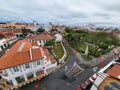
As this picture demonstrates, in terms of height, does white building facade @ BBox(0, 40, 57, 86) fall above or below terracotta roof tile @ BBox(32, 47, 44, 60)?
below

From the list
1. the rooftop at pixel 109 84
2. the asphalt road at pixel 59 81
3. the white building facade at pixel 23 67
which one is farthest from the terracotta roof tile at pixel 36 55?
the rooftop at pixel 109 84

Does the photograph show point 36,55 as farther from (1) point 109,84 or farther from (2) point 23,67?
(1) point 109,84

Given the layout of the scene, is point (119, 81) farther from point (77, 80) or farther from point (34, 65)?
point (34, 65)

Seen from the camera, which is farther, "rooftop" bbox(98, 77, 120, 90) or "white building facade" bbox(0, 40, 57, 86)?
"white building facade" bbox(0, 40, 57, 86)

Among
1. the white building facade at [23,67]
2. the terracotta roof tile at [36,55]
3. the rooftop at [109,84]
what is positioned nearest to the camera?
the rooftop at [109,84]

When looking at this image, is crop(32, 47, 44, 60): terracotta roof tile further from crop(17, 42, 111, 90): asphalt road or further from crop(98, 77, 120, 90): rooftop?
crop(98, 77, 120, 90): rooftop

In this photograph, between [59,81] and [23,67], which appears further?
[59,81]

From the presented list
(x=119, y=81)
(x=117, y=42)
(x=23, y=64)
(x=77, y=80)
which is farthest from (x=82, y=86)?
(x=117, y=42)

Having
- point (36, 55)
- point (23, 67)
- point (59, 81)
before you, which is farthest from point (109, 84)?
point (23, 67)

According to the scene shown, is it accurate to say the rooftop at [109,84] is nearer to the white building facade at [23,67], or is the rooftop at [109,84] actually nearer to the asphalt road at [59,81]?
the asphalt road at [59,81]

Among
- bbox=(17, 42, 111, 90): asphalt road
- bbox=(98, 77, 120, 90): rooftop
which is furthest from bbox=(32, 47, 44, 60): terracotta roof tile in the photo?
bbox=(98, 77, 120, 90): rooftop

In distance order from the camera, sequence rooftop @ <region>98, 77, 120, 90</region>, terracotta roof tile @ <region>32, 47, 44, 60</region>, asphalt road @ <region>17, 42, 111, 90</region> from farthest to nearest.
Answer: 1. terracotta roof tile @ <region>32, 47, 44, 60</region>
2. asphalt road @ <region>17, 42, 111, 90</region>
3. rooftop @ <region>98, 77, 120, 90</region>
